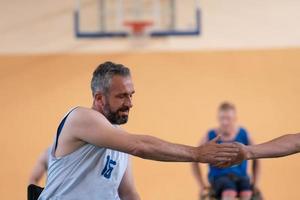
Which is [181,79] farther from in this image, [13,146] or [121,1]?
[13,146]

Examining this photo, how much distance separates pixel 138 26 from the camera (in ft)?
25.9

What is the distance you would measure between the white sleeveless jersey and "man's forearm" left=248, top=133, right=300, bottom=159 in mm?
757

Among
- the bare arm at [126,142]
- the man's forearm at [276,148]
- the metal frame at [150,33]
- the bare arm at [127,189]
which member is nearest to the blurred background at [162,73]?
the metal frame at [150,33]

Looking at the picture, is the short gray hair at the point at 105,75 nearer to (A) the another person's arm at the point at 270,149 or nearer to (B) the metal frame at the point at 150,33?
(A) the another person's arm at the point at 270,149

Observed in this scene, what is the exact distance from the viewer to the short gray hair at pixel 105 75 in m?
3.54

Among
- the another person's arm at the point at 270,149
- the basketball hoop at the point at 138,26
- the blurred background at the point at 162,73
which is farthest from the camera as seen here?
the blurred background at the point at 162,73

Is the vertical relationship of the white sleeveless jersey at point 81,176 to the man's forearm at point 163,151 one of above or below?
below

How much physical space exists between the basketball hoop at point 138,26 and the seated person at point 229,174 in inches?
77.5

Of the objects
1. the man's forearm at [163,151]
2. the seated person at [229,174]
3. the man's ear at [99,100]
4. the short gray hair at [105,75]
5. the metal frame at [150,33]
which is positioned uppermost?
the metal frame at [150,33]

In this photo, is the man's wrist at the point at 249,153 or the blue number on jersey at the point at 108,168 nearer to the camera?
the blue number on jersey at the point at 108,168

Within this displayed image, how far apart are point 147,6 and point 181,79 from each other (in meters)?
A: 0.91

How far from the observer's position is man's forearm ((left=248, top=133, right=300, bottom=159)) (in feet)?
12.0

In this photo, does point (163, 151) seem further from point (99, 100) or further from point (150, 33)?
point (150, 33)

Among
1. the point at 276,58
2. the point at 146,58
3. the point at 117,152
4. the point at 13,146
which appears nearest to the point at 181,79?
the point at 146,58
